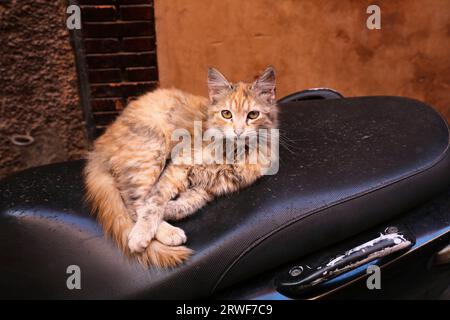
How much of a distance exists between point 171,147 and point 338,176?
1.92 ft

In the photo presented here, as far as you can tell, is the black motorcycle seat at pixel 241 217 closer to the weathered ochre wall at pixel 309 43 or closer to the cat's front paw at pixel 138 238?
the cat's front paw at pixel 138 238

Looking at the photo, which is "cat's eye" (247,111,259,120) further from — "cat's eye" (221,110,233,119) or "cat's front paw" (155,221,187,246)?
"cat's front paw" (155,221,187,246)

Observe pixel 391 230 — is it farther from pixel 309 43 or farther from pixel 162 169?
pixel 309 43

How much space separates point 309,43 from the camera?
9.02 feet

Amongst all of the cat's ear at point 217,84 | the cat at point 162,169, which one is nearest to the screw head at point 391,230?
the cat at point 162,169

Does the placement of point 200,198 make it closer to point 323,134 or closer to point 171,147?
point 171,147

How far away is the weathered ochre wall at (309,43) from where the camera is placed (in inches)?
103

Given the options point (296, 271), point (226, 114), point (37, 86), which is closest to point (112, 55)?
point (37, 86)

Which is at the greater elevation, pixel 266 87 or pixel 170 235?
pixel 266 87

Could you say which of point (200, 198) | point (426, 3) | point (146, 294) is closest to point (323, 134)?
point (200, 198)

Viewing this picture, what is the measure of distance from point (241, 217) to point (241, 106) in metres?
0.55

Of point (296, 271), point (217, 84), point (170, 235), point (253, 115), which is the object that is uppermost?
point (217, 84)

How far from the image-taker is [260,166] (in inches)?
58.2

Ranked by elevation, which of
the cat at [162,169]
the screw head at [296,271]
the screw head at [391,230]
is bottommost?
the screw head at [296,271]
